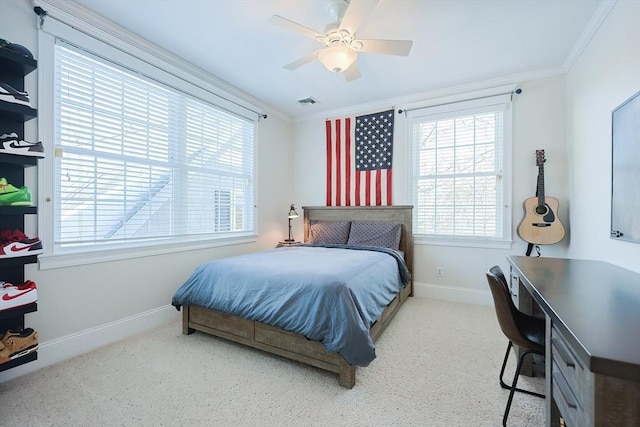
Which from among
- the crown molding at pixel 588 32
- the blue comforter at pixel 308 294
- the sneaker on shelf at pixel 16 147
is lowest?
the blue comforter at pixel 308 294

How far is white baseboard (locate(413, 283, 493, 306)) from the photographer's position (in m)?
3.39

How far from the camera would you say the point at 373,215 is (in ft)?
13.2

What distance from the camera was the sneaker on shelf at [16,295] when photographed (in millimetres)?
1625

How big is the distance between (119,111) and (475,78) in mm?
3767

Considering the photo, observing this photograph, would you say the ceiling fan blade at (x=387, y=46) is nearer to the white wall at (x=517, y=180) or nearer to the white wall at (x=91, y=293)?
the white wall at (x=517, y=180)

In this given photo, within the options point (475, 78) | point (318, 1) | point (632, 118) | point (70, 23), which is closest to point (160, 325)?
point (70, 23)

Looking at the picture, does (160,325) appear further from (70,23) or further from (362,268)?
(70,23)

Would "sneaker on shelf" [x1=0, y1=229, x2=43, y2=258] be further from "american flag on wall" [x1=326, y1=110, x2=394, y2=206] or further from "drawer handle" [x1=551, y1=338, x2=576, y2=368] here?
"american flag on wall" [x1=326, y1=110, x2=394, y2=206]

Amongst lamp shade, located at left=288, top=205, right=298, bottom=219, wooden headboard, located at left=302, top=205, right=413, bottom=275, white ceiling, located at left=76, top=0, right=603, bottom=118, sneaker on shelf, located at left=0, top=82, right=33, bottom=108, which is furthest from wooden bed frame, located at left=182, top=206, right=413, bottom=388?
white ceiling, located at left=76, top=0, right=603, bottom=118

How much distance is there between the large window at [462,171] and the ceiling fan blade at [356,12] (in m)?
2.16

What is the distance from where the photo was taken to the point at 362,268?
235 centimetres

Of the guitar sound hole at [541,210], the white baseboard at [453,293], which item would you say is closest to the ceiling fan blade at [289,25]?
the guitar sound hole at [541,210]

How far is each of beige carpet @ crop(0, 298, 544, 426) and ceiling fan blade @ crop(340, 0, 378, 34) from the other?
236cm

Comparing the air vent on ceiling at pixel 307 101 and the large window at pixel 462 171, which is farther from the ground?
the air vent on ceiling at pixel 307 101
